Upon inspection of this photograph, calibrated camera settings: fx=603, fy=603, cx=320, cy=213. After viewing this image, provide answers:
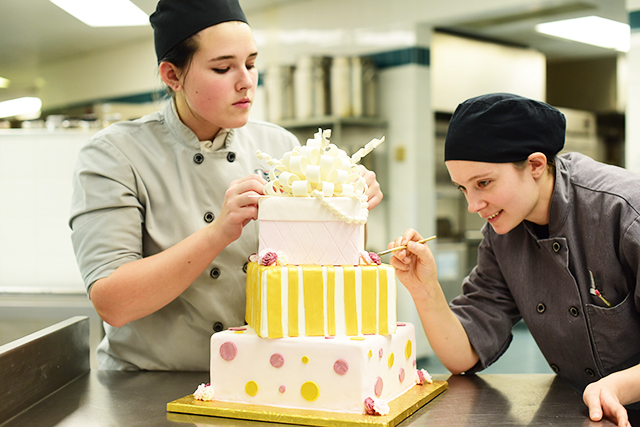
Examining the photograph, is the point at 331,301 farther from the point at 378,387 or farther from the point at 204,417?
the point at 204,417

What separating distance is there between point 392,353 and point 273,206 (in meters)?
0.40

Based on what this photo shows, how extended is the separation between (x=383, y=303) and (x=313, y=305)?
149mm

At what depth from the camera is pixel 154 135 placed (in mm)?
1564

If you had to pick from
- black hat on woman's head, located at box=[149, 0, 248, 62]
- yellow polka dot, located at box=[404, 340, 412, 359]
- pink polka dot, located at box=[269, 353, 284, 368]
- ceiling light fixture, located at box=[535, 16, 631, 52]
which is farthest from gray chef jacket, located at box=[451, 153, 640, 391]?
ceiling light fixture, located at box=[535, 16, 631, 52]

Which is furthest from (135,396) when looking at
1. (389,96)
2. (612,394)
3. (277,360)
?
(389,96)

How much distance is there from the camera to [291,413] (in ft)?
3.85

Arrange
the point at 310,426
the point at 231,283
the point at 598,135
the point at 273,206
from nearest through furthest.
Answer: the point at 310,426 → the point at 273,206 → the point at 231,283 → the point at 598,135

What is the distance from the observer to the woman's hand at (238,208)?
1.28 m

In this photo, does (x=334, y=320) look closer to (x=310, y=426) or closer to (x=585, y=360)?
(x=310, y=426)

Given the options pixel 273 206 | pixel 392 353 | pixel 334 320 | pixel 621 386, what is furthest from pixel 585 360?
pixel 273 206

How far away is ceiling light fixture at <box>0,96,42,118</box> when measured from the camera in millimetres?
8547

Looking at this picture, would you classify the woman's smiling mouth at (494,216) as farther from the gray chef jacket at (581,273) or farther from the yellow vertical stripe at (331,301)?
the yellow vertical stripe at (331,301)

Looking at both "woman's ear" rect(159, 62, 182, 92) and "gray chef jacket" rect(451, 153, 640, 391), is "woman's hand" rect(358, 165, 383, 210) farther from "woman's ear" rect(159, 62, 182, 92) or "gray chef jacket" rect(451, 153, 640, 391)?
"woman's ear" rect(159, 62, 182, 92)

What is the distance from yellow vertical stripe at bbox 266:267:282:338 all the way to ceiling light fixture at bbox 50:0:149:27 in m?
4.87
